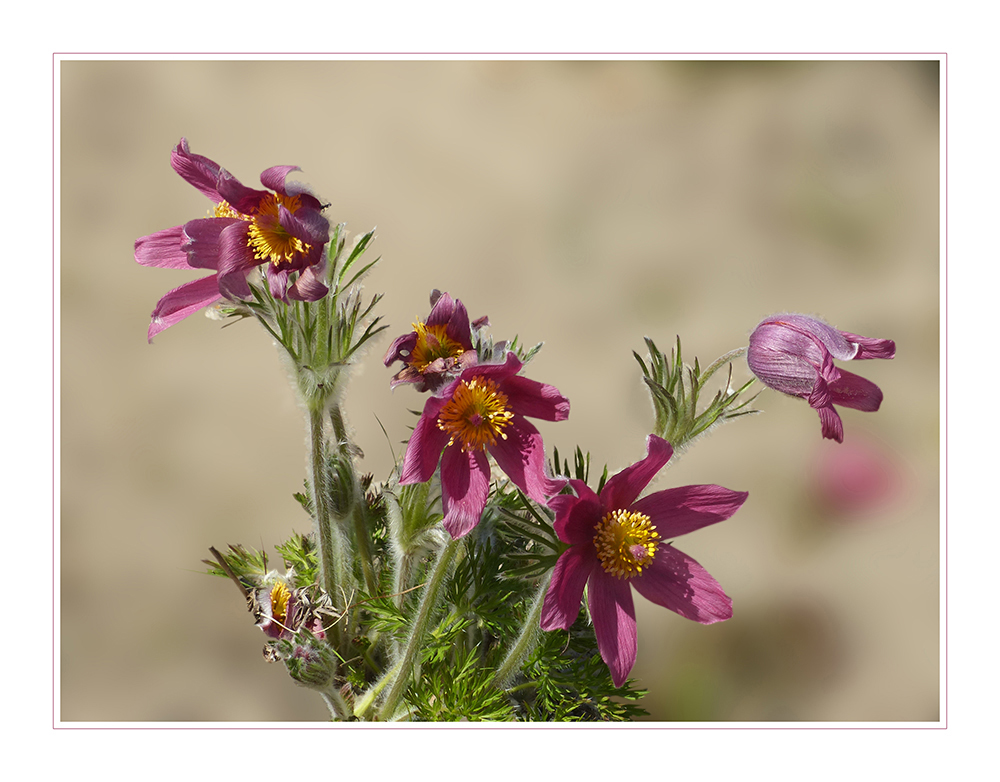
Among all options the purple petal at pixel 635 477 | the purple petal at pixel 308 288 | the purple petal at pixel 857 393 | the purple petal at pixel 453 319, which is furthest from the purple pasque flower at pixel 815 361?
the purple petal at pixel 308 288

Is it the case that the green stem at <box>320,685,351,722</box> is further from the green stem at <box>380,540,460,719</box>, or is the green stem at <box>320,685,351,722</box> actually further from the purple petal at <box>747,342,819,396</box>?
the purple petal at <box>747,342,819,396</box>

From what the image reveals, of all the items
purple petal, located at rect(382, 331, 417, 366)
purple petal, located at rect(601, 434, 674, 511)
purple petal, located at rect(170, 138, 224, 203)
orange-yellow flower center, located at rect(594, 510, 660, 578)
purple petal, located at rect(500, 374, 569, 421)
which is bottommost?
orange-yellow flower center, located at rect(594, 510, 660, 578)

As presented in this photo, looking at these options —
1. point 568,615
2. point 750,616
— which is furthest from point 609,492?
point 750,616

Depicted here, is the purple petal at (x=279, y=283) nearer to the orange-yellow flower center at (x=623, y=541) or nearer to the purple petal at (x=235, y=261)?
the purple petal at (x=235, y=261)

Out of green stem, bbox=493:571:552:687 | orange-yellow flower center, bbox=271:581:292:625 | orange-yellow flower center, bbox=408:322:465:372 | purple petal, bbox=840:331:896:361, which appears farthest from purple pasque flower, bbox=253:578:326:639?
purple petal, bbox=840:331:896:361

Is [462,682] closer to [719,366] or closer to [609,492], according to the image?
[609,492]

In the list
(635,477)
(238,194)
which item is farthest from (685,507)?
(238,194)
